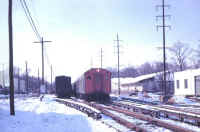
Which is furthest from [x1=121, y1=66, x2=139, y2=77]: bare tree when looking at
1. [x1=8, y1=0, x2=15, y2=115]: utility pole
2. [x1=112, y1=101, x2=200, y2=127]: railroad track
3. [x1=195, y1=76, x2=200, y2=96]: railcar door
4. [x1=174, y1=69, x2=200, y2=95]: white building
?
[x1=8, y1=0, x2=15, y2=115]: utility pole

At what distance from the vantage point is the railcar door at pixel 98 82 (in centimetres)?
2758

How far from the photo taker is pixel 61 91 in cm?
4175

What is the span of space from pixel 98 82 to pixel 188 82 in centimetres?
1645

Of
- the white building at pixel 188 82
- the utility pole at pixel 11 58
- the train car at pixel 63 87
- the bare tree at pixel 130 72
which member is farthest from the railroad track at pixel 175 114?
the bare tree at pixel 130 72

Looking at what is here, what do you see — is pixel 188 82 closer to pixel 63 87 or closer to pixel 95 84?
pixel 95 84

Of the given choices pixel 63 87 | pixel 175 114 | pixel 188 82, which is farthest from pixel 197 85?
pixel 175 114

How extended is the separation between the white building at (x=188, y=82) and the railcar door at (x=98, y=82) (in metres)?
14.8

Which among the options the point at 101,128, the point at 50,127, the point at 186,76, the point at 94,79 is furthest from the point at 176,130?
the point at 186,76

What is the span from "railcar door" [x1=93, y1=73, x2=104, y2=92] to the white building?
1480 cm

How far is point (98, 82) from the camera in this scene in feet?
91.1

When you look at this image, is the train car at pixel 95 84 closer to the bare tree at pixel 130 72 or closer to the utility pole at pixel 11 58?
the utility pole at pixel 11 58

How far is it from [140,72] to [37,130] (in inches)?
5572

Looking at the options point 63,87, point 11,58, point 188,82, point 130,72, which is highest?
point 11,58

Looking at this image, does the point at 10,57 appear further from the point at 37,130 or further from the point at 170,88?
the point at 170,88
